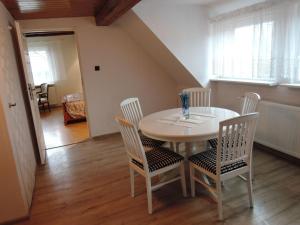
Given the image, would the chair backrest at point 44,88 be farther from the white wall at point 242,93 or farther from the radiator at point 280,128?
the radiator at point 280,128

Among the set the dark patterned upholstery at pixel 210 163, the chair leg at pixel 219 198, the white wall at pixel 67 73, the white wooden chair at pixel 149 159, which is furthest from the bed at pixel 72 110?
the chair leg at pixel 219 198

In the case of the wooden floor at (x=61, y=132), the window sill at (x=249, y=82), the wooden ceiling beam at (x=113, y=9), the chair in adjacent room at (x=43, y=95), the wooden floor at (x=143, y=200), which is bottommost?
the wooden floor at (x=143, y=200)

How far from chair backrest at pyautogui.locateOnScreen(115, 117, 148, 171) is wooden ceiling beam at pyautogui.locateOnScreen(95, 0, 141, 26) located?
1.33 m

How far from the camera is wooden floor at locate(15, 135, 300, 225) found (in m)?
1.94

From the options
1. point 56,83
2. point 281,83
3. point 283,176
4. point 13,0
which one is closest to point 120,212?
point 283,176

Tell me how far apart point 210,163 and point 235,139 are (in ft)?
1.06

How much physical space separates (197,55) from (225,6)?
0.82 meters

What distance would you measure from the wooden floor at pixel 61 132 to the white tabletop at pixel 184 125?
7.22 ft

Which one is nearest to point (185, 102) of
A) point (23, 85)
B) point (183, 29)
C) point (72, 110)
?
point (183, 29)

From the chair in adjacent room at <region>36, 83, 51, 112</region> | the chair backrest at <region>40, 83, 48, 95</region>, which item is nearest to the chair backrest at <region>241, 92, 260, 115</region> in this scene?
the chair in adjacent room at <region>36, 83, 51, 112</region>

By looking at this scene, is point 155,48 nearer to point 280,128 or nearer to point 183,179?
point 280,128

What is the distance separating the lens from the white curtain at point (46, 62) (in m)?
7.11

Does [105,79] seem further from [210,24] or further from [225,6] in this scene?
[225,6]

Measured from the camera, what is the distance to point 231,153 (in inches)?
71.6
